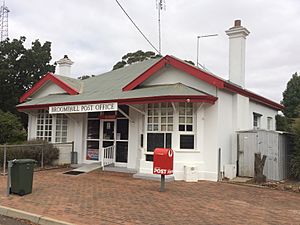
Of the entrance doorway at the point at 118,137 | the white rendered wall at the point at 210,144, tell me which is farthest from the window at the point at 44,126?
the white rendered wall at the point at 210,144

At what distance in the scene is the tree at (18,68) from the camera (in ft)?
94.3

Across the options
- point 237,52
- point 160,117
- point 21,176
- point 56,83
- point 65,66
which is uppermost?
point 65,66

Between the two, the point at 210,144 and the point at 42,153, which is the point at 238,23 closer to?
the point at 210,144

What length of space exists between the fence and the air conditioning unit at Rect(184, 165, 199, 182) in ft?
21.9

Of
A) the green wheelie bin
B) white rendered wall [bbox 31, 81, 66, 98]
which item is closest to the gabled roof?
white rendered wall [bbox 31, 81, 66, 98]

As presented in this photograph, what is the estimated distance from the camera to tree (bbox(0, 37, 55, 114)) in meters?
28.8

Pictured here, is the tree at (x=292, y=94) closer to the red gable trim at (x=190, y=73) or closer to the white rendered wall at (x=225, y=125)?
the red gable trim at (x=190, y=73)

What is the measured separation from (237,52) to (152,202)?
31.7ft

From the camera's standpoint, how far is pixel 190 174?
1251 centimetres

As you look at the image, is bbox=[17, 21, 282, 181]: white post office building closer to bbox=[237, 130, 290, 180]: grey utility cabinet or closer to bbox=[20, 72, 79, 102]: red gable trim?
bbox=[20, 72, 79, 102]: red gable trim

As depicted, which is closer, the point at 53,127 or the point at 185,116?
the point at 185,116

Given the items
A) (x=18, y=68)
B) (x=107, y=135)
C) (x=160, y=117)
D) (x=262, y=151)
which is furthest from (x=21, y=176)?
(x=18, y=68)

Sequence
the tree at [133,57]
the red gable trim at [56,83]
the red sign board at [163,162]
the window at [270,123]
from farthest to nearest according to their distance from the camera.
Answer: the tree at [133,57], the window at [270,123], the red gable trim at [56,83], the red sign board at [163,162]

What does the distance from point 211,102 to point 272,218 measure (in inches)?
232
